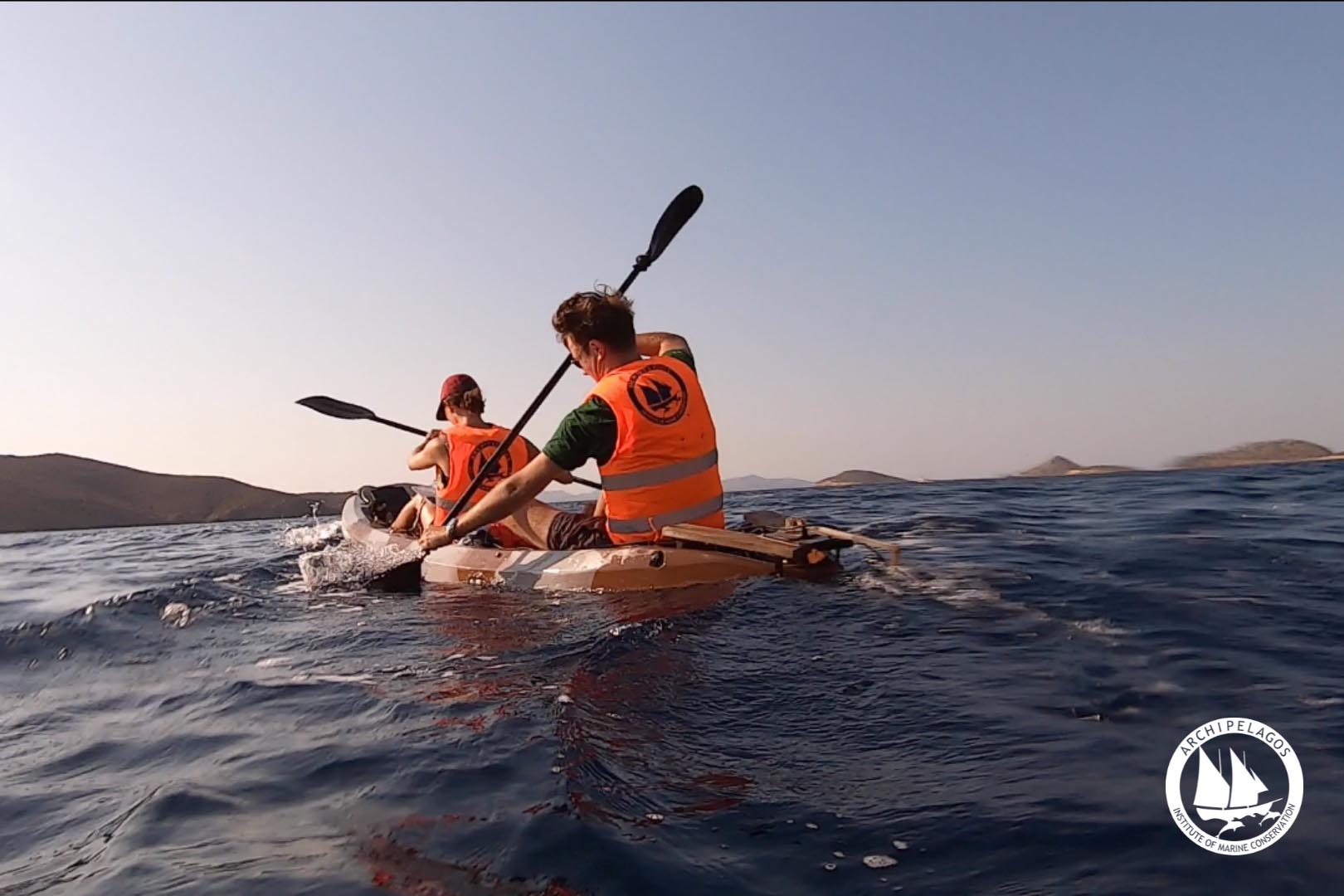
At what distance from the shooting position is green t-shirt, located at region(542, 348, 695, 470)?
5520mm

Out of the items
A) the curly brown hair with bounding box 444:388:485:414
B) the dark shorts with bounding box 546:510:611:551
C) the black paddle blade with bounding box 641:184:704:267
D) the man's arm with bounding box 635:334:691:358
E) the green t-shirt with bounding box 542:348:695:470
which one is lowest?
the dark shorts with bounding box 546:510:611:551

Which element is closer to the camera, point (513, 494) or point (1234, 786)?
point (1234, 786)

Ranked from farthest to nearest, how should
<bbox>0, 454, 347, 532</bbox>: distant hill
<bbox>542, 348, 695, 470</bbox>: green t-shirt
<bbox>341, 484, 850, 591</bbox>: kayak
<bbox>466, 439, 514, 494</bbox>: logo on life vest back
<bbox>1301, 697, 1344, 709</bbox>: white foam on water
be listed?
<bbox>0, 454, 347, 532</bbox>: distant hill → <bbox>466, 439, 514, 494</bbox>: logo on life vest back → <bbox>341, 484, 850, 591</bbox>: kayak → <bbox>542, 348, 695, 470</bbox>: green t-shirt → <bbox>1301, 697, 1344, 709</bbox>: white foam on water

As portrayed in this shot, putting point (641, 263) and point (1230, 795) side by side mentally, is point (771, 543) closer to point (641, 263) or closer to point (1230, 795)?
point (1230, 795)

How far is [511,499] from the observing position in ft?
19.9

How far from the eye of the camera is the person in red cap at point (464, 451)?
7934 mm

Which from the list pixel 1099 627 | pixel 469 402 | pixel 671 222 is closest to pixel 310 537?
pixel 469 402

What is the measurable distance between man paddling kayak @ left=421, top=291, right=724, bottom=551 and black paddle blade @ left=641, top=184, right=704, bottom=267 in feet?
8.07

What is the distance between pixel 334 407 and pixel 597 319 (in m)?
8.27

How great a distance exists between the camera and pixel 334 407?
12.6 m

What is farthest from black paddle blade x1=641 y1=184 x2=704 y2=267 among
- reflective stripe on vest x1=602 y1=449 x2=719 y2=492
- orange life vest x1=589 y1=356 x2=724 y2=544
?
reflective stripe on vest x1=602 y1=449 x2=719 y2=492

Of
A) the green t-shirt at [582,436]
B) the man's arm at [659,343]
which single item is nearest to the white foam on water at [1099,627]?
the green t-shirt at [582,436]

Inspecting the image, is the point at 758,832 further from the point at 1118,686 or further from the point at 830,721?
the point at 1118,686

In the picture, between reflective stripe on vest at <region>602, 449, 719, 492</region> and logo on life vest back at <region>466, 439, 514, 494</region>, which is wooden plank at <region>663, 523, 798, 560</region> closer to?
Result: reflective stripe on vest at <region>602, 449, 719, 492</region>
